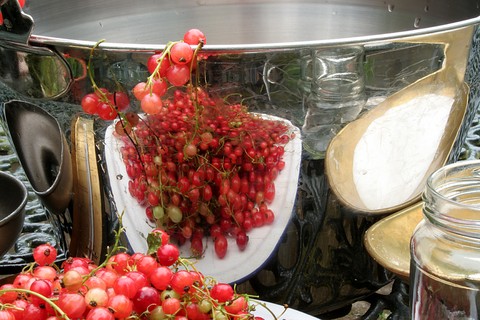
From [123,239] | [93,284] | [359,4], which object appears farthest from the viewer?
[359,4]

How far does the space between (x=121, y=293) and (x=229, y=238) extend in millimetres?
212

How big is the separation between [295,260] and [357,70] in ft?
0.73

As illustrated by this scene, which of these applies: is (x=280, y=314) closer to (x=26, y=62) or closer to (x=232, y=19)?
(x=26, y=62)

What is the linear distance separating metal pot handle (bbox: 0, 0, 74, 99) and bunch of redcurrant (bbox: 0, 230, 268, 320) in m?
0.18

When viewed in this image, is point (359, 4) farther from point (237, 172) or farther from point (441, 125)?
point (237, 172)

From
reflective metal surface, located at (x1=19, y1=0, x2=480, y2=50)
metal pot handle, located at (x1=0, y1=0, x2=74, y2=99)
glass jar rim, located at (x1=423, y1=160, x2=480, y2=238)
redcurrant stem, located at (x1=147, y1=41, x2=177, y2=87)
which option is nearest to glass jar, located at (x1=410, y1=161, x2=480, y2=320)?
glass jar rim, located at (x1=423, y1=160, x2=480, y2=238)

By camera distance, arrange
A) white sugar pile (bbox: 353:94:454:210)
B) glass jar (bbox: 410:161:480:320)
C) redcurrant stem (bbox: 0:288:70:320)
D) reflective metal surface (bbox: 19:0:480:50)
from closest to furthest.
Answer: redcurrant stem (bbox: 0:288:70:320)
glass jar (bbox: 410:161:480:320)
white sugar pile (bbox: 353:94:454:210)
reflective metal surface (bbox: 19:0:480:50)

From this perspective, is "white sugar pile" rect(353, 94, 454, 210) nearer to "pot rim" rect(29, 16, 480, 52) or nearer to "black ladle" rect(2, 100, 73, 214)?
"pot rim" rect(29, 16, 480, 52)

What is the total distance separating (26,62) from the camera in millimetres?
644

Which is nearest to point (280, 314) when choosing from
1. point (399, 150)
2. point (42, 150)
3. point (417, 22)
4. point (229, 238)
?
point (229, 238)

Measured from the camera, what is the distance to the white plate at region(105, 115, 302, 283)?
Answer: 0.65 m

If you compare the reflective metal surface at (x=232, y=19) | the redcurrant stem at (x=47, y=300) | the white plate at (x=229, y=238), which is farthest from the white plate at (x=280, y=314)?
the reflective metal surface at (x=232, y=19)

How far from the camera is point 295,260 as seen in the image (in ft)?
2.32

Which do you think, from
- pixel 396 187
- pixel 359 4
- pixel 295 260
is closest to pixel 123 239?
pixel 295 260
